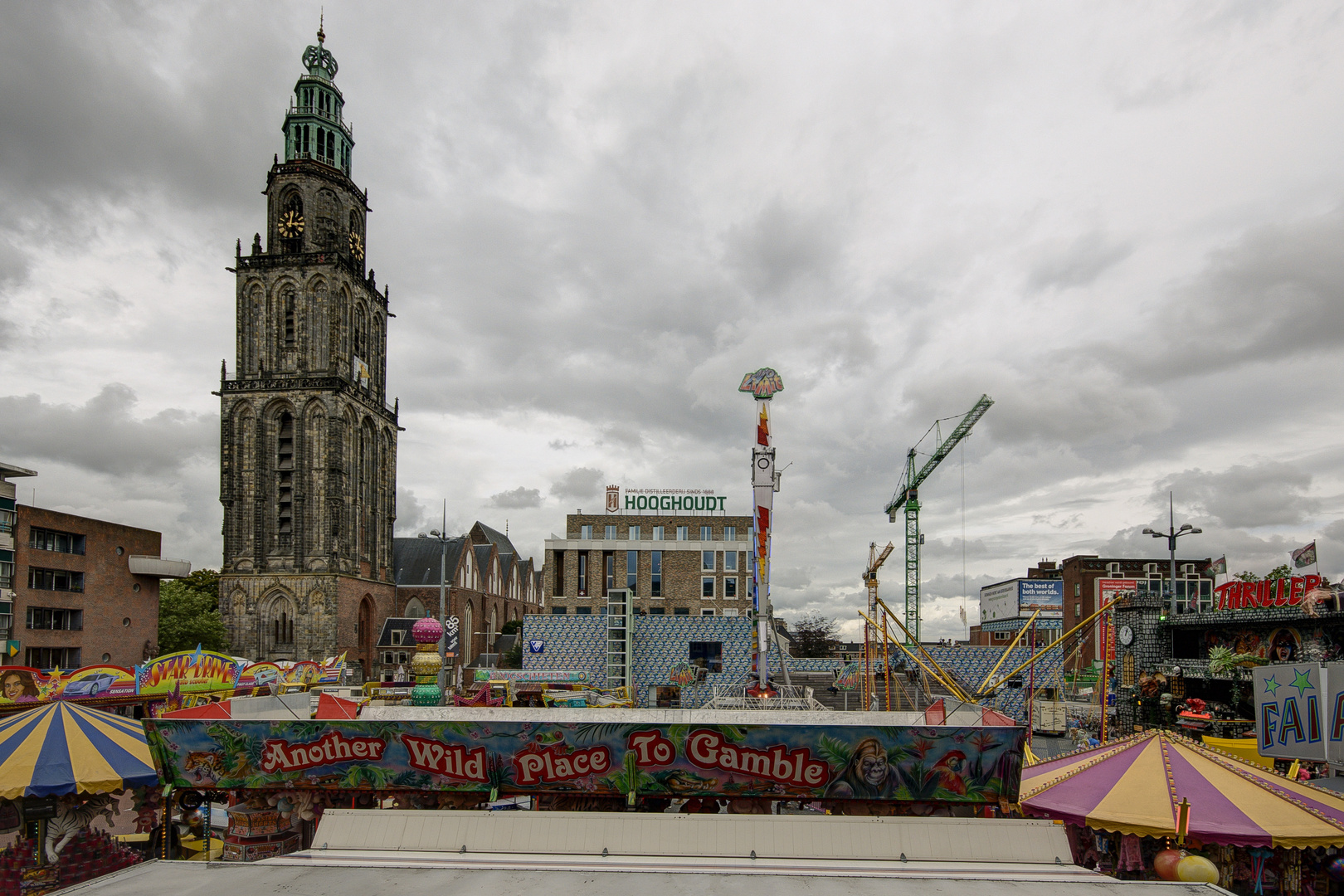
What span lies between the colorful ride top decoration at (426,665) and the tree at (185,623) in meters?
54.3

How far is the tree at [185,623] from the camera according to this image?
66.7 meters

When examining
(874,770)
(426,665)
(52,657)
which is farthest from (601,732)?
(52,657)

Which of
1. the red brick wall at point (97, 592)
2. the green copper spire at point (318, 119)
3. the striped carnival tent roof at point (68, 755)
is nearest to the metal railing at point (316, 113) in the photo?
the green copper spire at point (318, 119)

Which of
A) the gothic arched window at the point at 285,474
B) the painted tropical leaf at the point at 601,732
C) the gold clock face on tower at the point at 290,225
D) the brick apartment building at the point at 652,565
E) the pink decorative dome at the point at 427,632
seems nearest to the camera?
the painted tropical leaf at the point at 601,732

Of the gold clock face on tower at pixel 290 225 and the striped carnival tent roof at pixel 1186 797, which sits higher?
the gold clock face on tower at pixel 290 225

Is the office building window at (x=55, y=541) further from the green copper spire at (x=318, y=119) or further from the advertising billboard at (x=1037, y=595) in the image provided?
the advertising billboard at (x=1037, y=595)

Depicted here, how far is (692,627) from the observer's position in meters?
58.5

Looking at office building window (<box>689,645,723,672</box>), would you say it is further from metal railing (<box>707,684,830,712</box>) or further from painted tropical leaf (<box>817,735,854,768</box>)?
painted tropical leaf (<box>817,735,854,768</box>)

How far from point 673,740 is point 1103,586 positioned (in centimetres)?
8369

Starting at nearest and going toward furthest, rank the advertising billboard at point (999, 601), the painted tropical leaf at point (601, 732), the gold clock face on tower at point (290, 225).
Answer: the painted tropical leaf at point (601, 732) < the gold clock face on tower at point (290, 225) < the advertising billboard at point (999, 601)

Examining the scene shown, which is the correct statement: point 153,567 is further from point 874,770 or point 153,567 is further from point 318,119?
point 874,770

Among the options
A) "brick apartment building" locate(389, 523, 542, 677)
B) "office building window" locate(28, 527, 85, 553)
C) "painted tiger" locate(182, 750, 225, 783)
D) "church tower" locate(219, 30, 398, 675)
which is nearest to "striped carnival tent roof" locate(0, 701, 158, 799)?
"painted tiger" locate(182, 750, 225, 783)

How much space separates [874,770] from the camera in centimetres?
1325

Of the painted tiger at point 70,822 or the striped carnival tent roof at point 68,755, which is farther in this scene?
the painted tiger at point 70,822
